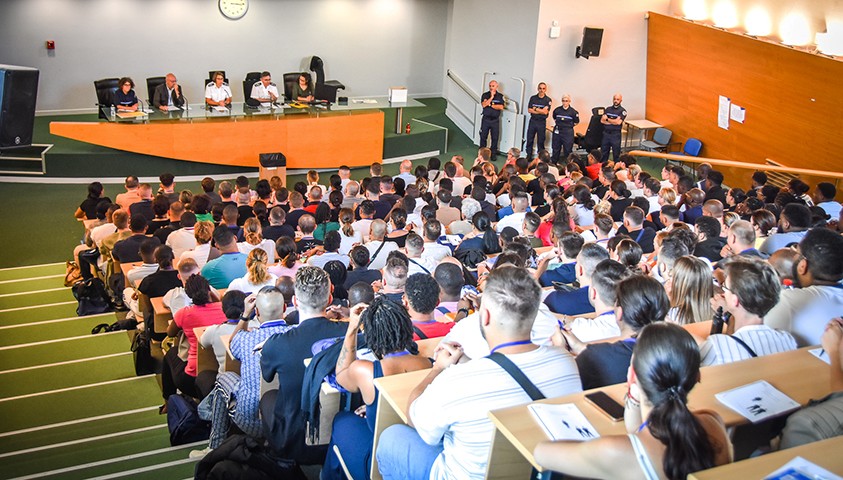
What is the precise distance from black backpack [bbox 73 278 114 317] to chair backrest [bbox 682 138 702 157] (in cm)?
1071

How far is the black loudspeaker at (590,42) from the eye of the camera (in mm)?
14820

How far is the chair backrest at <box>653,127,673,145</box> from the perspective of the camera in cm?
1509

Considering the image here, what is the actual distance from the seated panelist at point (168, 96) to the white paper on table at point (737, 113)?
31.1ft

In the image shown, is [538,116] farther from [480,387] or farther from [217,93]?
[480,387]

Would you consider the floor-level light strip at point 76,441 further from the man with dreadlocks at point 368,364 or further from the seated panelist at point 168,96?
the seated panelist at point 168,96

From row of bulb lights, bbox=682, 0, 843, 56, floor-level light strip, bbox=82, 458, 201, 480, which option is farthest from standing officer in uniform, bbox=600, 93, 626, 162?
floor-level light strip, bbox=82, 458, 201, 480

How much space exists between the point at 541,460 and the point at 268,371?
7.64 ft

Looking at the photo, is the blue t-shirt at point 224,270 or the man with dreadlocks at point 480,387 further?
the blue t-shirt at point 224,270

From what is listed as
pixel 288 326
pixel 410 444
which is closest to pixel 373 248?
pixel 288 326

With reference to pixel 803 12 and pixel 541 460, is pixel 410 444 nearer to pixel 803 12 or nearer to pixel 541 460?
pixel 541 460

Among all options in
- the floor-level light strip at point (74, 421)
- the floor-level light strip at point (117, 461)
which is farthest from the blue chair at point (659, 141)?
the floor-level light strip at point (117, 461)

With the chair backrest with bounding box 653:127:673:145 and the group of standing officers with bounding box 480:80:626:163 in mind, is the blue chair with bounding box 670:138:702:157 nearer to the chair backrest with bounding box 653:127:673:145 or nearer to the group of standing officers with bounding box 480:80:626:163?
the chair backrest with bounding box 653:127:673:145

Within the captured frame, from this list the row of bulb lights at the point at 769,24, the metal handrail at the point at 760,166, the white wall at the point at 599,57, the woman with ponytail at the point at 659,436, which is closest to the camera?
the woman with ponytail at the point at 659,436

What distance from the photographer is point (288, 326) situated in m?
5.15
